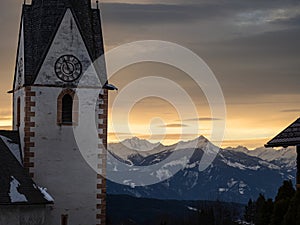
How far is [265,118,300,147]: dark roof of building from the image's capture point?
29844 mm

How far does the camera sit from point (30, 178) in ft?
132

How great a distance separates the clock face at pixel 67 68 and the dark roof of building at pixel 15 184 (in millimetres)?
3795

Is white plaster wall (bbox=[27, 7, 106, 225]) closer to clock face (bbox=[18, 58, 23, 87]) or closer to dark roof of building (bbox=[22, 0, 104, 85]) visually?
dark roof of building (bbox=[22, 0, 104, 85])

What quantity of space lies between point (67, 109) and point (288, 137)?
14.1 m

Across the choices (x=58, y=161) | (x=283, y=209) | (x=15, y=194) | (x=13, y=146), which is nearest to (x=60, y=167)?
(x=58, y=161)

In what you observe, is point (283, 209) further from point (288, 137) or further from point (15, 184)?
point (15, 184)

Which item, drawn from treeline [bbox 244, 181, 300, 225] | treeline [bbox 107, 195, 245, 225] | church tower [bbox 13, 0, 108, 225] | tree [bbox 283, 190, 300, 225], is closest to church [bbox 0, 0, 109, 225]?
church tower [bbox 13, 0, 108, 225]

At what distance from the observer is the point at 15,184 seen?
128 feet

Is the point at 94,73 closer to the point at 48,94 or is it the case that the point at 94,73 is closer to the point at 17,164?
the point at 48,94

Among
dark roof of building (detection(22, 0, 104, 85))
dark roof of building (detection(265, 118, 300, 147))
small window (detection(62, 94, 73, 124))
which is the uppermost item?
dark roof of building (detection(22, 0, 104, 85))

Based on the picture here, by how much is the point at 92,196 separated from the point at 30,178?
3.05 metres

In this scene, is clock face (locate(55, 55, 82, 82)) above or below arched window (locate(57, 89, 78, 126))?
above

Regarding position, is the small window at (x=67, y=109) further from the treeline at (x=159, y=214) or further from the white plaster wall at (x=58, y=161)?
the treeline at (x=159, y=214)

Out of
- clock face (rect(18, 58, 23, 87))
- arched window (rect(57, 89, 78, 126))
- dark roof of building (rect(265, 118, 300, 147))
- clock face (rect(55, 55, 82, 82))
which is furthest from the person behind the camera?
clock face (rect(18, 58, 23, 87))
